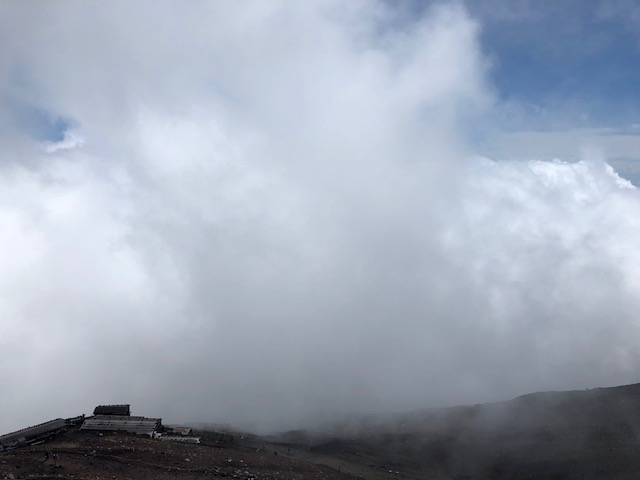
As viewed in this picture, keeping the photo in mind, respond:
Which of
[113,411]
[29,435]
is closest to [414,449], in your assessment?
[113,411]

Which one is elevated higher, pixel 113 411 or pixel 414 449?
pixel 113 411

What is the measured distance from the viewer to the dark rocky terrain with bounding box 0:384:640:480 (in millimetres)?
29031

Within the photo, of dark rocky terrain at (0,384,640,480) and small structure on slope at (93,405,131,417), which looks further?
small structure on slope at (93,405,131,417)

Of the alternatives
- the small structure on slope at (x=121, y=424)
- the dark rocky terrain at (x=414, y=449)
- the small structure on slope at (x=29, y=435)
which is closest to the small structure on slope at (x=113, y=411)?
the small structure on slope at (x=121, y=424)

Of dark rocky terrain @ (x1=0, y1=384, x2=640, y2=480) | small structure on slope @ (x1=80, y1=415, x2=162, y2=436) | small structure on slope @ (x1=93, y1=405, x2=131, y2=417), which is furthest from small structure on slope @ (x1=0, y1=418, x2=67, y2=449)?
small structure on slope @ (x1=93, y1=405, x2=131, y2=417)

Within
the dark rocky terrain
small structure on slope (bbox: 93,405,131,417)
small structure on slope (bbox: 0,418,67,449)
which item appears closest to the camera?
the dark rocky terrain

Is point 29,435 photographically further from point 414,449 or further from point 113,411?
point 414,449

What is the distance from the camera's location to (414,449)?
41.8m

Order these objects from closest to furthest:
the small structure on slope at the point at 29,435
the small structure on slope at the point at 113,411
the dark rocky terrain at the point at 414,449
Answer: the dark rocky terrain at the point at 414,449 → the small structure on slope at the point at 29,435 → the small structure on slope at the point at 113,411

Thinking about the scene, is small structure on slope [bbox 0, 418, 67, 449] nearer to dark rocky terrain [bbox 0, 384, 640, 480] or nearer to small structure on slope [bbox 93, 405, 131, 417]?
dark rocky terrain [bbox 0, 384, 640, 480]

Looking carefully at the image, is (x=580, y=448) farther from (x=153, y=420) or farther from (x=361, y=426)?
(x=153, y=420)

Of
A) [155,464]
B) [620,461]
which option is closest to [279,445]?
[155,464]

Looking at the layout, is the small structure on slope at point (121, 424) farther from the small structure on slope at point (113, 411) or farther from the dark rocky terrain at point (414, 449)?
the dark rocky terrain at point (414, 449)

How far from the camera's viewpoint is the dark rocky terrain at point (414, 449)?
29.0 meters
